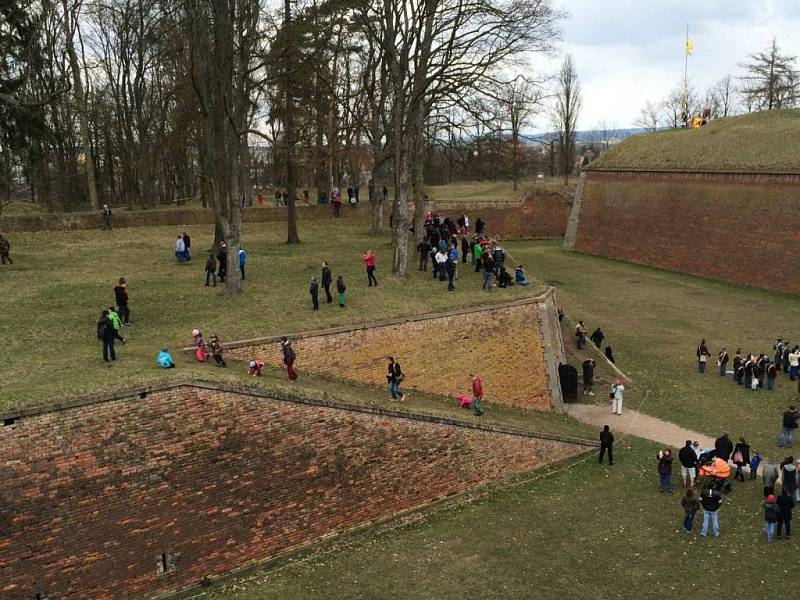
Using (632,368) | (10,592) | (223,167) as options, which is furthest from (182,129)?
(10,592)

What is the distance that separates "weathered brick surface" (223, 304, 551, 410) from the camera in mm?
14453

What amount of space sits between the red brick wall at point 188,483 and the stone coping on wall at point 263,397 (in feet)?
0.21

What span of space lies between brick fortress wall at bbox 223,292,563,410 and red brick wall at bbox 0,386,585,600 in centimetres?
283

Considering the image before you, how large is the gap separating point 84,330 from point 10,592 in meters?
6.64

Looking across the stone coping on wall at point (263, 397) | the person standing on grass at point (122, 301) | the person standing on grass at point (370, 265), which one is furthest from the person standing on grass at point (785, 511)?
the person standing on grass at point (122, 301)

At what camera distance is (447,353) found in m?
16.1

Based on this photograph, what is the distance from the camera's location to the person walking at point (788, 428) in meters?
14.3

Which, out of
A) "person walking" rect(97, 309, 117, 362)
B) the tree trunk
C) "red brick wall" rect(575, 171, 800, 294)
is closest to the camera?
"person walking" rect(97, 309, 117, 362)

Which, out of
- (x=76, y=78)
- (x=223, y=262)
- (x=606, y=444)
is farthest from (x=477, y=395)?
(x=76, y=78)

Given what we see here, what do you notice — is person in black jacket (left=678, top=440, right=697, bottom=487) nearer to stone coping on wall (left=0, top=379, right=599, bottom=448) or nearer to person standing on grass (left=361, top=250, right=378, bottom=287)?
stone coping on wall (left=0, top=379, right=599, bottom=448)

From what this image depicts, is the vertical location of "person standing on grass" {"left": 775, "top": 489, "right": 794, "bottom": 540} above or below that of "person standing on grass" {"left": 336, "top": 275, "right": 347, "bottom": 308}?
below

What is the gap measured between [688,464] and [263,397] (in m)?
8.11

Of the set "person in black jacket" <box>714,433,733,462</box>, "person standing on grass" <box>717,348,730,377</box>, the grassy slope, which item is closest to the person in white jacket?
"person in black jacket" <box>714,433,733,462</box>

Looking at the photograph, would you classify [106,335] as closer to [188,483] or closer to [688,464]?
[188,483]
